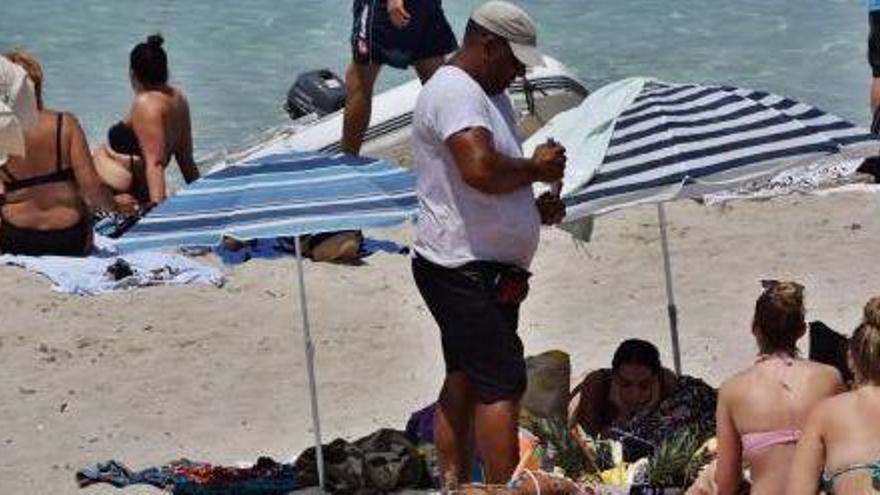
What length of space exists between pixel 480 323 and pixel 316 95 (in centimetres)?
717

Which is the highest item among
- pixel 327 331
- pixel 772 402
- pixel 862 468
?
→ pixel 862 468

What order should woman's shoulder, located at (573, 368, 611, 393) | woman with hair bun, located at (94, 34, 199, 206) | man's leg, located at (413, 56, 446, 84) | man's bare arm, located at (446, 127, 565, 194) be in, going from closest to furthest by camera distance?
man's bare arm, located at (446, 127, 565, 194), woman's shoulder, located at (573, 368, 611, 393), man's leg, located at (413, 56, 446, 84), woman with hair bun, located at (94, 34, 199, 206)

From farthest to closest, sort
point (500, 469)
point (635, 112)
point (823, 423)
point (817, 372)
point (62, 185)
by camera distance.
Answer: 1. point (62, 185)
2. point (635, 112)
3. point (500, 469)
4. point (817, 372)
5. point (823, 423)

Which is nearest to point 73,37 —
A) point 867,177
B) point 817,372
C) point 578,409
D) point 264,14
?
point 264,14

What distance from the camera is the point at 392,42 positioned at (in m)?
10.8

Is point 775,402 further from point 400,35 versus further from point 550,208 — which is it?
point 400,35

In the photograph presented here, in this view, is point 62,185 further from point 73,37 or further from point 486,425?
point 73,37

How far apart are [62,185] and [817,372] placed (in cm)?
466

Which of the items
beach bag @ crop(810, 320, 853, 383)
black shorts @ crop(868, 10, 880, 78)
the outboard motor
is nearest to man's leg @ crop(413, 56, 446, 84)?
the outboard motor

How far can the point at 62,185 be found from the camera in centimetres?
992

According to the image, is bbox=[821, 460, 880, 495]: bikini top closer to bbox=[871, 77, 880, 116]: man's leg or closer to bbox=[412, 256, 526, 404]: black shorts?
bbox=[412, 256, 526, 404]: black shorts

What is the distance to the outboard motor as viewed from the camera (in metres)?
13.4

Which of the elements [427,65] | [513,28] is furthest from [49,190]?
[513,28]

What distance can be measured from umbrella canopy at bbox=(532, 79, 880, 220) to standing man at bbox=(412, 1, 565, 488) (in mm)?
449
